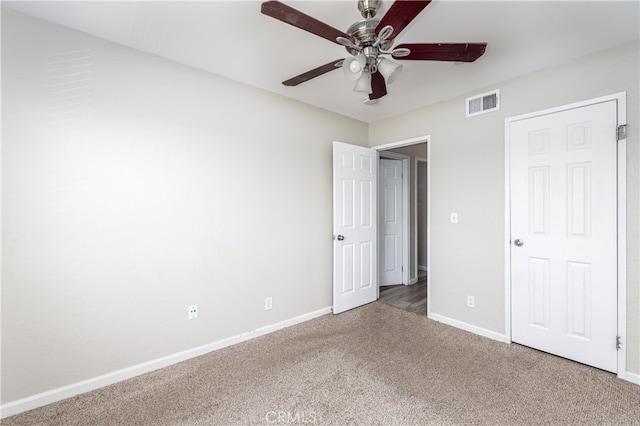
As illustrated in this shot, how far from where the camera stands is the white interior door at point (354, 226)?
3240 millimetres

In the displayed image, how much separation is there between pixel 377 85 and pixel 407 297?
2.95m

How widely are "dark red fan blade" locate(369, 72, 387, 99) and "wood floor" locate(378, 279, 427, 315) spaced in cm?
252

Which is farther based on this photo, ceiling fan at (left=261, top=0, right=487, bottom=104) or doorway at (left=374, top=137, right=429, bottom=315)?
doorway at (left=374, top=137, right=429, bottom=315)

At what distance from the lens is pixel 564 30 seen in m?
1.85

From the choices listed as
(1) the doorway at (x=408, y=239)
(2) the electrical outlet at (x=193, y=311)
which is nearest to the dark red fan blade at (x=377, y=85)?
(1) the doorway at (x=408, y=239)

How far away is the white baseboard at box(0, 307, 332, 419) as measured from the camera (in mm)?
1691

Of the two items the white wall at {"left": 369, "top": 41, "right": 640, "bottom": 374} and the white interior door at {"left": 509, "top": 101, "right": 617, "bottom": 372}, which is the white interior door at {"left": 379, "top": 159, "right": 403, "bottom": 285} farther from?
the white interior door at {"left": 509, "top": 101, "right": 617, "bottom": 372}

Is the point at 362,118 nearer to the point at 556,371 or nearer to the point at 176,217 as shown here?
the point at 176,217

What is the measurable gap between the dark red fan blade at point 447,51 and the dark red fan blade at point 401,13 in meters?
0.16

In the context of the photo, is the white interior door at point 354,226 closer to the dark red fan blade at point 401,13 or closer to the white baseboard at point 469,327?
the white baseboard at point 469,327

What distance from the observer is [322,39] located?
76.6 inches

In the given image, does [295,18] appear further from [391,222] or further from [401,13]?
[391,222]

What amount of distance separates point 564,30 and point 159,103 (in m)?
2.94

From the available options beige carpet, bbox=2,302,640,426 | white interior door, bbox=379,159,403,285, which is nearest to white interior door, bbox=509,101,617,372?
beige carpet, bbox=2,302,640,426
